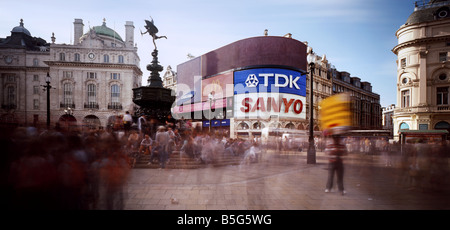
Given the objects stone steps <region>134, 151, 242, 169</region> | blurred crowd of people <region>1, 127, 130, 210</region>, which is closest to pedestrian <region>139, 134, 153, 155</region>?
stone steps <region>134, 151, 242, 169</region>

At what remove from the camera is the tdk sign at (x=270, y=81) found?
105ft

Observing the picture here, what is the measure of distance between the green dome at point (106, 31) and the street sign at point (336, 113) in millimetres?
52261

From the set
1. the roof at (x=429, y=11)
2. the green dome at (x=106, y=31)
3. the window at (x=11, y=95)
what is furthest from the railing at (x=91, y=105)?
the roof at (x=429, y=11)

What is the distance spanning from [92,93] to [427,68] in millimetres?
55096

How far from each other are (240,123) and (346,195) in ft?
94.8

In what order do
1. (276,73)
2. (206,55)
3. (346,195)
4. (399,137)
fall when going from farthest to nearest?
(206,55) < (276,73) < (399,137) < (346,195)

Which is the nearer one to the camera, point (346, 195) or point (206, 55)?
point (346, 195)

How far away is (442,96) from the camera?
904 inches

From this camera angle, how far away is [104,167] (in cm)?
364

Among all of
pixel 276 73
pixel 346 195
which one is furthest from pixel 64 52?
pixel 346 195

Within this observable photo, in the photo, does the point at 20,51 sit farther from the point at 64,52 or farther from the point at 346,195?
the point at 346,195

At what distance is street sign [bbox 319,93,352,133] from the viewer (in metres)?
5.07

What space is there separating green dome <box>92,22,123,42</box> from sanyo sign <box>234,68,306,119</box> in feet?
112

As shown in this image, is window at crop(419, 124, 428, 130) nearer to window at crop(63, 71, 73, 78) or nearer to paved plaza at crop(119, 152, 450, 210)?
paved plaza at crop(119, 152, 450, 210)
